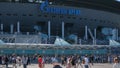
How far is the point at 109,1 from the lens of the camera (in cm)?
10112

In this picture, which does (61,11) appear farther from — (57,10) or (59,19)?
(59,19)

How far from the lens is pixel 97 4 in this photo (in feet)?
320

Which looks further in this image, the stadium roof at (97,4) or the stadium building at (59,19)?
the stadium roof at (97,4)

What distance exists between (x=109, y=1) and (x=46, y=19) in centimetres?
2058

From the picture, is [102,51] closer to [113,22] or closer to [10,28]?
[10,28]

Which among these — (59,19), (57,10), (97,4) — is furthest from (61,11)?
(97,4)

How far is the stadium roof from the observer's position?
90562 millimetres

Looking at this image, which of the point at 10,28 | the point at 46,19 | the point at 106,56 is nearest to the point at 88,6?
the point at 46,19

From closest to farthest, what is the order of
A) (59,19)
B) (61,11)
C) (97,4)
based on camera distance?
(61,11)
(59,19)
(97,4)

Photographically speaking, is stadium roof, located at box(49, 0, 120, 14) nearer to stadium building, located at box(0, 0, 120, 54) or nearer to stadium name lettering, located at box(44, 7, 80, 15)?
stadium building, located at box(0, 0, 120, 54)

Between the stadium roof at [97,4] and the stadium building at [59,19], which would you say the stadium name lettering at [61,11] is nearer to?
the stadium building at [59,19]

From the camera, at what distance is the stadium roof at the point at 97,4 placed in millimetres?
90562

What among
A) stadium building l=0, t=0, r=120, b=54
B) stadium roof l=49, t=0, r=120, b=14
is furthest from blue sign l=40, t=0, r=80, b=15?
stadium roof l=49, t=0, r=120, b=14

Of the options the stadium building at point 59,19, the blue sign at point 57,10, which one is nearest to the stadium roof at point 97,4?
the stadium building at point 59,19
